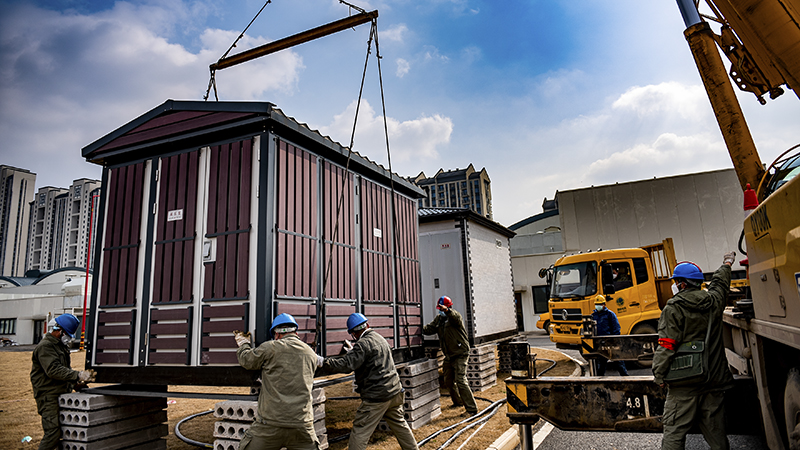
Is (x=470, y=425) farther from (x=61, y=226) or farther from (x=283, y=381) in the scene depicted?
(x=61, y=226)

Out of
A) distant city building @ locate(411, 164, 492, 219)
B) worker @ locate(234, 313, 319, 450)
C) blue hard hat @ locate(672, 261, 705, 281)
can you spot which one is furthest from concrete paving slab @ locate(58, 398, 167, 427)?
distant city building @ locate(411, 164, 492, 219)

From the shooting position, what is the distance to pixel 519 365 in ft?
14.6

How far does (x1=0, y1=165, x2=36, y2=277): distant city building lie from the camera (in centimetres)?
6275

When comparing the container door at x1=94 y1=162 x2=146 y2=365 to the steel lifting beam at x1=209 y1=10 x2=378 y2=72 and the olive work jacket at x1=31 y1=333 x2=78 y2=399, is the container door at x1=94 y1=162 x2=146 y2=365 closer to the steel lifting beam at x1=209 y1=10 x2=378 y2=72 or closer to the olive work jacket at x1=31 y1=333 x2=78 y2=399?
the olive work jacket at x1=31 y1=333 x2=78 y2=399

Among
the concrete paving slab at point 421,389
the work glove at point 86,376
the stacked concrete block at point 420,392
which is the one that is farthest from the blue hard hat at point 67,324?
the concrete paving slab at point 421,389

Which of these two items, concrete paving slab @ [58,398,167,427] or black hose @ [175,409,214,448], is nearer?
concrete paving slab @ [58,398,167,427]

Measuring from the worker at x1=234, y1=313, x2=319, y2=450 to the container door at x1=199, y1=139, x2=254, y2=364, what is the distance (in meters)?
0.87

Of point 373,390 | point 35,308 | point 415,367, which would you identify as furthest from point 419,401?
point 35,308

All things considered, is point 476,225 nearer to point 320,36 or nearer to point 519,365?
point 320,36

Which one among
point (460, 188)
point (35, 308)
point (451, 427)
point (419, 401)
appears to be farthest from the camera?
point (460, 188)

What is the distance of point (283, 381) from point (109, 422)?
11.2ft

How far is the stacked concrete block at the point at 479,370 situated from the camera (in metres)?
10.6

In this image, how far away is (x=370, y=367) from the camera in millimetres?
5746

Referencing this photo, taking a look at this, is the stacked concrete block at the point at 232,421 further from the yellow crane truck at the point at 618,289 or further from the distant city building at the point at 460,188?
the distant city building at the point at 460,188
